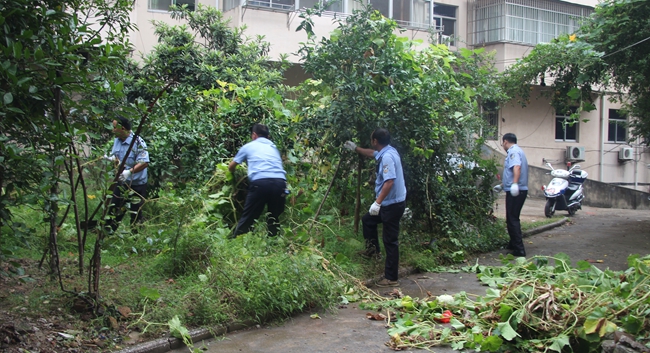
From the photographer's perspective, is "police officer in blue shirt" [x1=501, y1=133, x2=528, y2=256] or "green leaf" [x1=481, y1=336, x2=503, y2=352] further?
"police officer in blue shirt" [x1=501, y1=133, x2=528, y2=256]

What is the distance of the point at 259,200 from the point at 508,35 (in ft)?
52.7

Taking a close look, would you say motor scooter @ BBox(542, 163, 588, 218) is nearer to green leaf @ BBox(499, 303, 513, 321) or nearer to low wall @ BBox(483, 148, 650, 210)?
low wall @ BBox(483, 148, 650, 210)

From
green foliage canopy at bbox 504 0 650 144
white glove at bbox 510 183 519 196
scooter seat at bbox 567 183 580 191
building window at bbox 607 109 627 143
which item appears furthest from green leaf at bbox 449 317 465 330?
building window at bbox 607 109 627 143

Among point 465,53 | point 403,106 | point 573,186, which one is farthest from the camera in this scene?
point 573,186

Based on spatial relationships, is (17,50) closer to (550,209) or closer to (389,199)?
(389,199)

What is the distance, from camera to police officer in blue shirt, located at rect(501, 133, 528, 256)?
9.64 meters

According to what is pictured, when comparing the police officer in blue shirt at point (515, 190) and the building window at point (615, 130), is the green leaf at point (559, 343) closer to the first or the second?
the police officer in blue shirt at point (515, 190)

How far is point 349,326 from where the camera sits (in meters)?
5.84

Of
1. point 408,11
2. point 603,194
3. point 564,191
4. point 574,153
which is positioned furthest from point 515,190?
point 574,153

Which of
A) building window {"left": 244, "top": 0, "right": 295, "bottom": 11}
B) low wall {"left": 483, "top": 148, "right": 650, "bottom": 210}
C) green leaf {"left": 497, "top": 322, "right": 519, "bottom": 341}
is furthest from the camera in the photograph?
low wall {"left": 483, "top": 148, "right": 650, "bottom": 210}

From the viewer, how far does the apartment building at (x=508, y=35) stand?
1664 cm

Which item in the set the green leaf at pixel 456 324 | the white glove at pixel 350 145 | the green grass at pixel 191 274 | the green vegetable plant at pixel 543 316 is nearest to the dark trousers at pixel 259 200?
the green grass at pixel 191 274

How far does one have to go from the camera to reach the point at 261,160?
7.96m

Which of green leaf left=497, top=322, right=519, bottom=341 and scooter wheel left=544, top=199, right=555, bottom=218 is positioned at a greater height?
green leaf left=497, top=322, right=519, bottom=341
